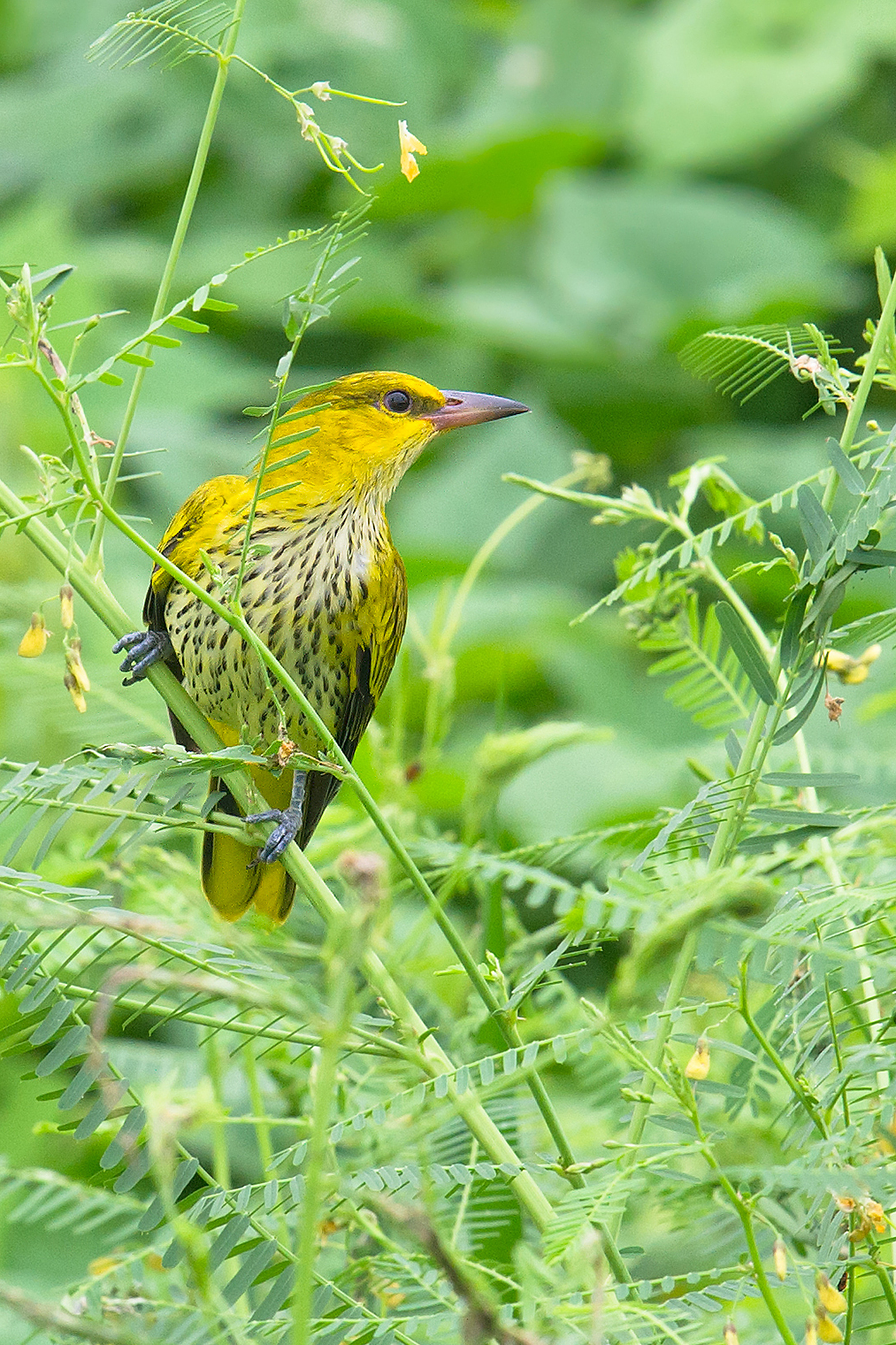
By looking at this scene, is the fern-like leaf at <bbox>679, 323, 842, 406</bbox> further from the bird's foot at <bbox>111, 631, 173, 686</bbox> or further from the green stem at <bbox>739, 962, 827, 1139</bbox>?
the bird's foot at <bbox>111, 631, 173, 686</bbox>

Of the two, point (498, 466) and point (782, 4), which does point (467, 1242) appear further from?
point (782, 4)

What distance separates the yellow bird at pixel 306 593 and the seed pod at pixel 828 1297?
0.55 meters

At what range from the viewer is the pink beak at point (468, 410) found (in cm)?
118

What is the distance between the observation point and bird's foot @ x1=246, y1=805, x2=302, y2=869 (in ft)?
2.28

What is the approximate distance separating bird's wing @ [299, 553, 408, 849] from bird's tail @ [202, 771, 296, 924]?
0.03 m

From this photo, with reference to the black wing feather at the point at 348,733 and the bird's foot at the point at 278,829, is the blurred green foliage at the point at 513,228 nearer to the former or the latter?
the black wing feather at the point at 348,733

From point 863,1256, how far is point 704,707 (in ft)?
1.39

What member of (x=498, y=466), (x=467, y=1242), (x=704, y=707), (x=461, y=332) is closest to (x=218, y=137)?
(x=461, y=332)

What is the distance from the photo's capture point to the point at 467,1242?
785mm

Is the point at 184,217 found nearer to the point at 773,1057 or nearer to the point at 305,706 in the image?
the point at 305,706

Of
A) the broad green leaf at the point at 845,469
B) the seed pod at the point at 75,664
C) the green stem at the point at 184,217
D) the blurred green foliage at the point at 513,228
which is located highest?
the green stem at the point at 184,217

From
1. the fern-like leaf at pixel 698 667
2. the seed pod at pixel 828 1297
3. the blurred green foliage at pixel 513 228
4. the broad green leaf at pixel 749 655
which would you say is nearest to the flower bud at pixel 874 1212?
the seed pod at pixel 828 1297

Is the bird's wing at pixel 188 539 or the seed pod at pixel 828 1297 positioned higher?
the bird's wing at pixel 188 539

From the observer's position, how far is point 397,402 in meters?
1.24
